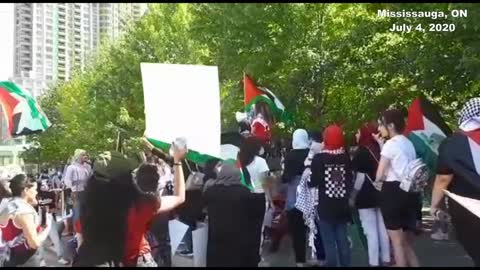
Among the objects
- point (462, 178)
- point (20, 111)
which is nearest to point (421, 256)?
point (462, 178)

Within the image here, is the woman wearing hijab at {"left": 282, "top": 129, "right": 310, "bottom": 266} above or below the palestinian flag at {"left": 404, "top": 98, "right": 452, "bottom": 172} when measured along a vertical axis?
below

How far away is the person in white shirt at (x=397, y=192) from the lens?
19.6 feet

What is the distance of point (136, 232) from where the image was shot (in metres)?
4.56

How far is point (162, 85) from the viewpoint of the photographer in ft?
21.2

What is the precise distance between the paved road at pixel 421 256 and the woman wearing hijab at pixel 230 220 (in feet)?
4.24

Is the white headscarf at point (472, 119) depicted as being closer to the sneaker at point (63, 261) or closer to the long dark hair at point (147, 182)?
the long dark hair at point (147, 182)

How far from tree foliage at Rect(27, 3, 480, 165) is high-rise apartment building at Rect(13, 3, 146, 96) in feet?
1.25

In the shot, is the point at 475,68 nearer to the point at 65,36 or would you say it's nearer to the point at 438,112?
the point at 438,112

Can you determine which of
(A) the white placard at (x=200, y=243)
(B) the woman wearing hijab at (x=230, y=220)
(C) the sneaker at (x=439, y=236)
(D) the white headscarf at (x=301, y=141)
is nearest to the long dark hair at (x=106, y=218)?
(B) the woman wearing hijab at (x=230, y=220)

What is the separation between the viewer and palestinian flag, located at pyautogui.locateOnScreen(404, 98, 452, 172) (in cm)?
670

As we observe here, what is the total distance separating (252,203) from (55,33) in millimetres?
4057

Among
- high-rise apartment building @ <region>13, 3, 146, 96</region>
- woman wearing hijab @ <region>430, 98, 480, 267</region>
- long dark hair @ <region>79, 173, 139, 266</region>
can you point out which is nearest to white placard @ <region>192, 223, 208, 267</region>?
long dark hair @ <region>79, 173, 139, 266</region>

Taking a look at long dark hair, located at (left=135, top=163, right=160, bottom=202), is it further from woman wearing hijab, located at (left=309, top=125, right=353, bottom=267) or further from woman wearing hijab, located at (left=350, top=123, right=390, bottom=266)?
woman wearing hijab, located at (left=350, top=123, right=390, bottom=266)

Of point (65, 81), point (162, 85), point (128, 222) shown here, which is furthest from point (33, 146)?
point (128, 222)
